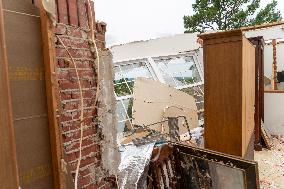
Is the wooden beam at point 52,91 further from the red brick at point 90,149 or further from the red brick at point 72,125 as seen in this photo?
the red brick at point 90,149

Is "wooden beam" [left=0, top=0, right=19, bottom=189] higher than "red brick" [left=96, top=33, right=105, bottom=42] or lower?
lower

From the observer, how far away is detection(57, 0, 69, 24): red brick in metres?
1.92

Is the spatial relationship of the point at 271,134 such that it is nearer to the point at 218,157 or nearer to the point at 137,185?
the point at 218,157

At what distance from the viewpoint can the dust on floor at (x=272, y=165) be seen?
4543 mm

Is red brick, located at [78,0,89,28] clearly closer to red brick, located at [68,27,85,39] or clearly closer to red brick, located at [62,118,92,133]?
red brick, located at [68,27,85,39]

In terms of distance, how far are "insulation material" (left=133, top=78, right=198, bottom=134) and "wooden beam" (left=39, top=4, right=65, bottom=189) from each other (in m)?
4.57

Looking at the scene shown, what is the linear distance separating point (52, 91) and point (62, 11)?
0.54 metres

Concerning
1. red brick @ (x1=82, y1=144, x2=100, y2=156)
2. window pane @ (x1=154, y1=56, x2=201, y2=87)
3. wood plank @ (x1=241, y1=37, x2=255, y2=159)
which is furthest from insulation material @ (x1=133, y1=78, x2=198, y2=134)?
red brick @ (x1=82, y1=144, x2=100, y2=156)

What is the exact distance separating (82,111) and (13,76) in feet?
1.72

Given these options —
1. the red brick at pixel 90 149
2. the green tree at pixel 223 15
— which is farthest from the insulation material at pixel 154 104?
the green tree at pixel 223 15

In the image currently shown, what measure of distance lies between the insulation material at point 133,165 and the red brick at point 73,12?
1.58 metres

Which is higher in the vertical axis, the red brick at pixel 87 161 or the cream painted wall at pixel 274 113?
the red brick at pixel 87 161

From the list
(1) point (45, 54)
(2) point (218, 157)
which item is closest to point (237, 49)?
(2) point (218, 157)

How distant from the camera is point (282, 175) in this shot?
483 cm
